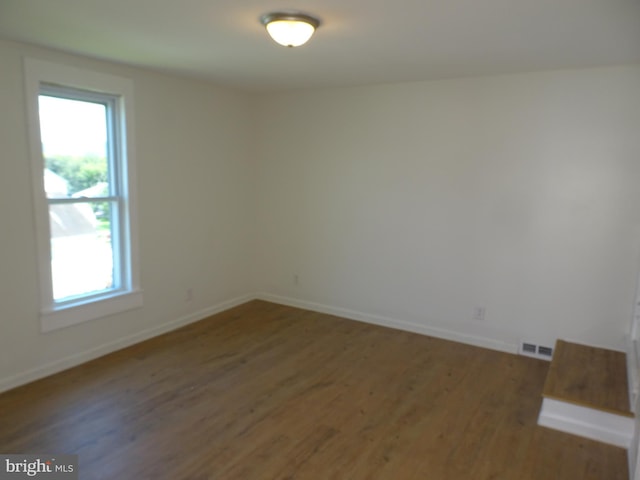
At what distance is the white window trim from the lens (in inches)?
125

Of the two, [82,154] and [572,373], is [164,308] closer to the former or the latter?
[82,154]

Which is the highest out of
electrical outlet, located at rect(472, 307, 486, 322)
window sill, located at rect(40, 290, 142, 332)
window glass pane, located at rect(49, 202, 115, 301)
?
window glass pane, located at rect(49, 202, 115, 301)

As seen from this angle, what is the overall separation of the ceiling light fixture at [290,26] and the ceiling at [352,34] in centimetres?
7

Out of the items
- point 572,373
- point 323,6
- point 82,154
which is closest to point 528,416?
point 572,373

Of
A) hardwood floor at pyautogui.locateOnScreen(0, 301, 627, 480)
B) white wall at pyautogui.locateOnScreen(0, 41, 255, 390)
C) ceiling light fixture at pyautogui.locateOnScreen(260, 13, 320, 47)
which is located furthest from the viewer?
white wall at pyautogui.locateOnScreen(0, 41, 255, 390)

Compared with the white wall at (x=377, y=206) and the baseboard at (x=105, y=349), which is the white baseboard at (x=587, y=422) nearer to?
the white wall at (x=377, y=206)

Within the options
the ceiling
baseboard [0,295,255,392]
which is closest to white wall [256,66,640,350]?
the ceiling

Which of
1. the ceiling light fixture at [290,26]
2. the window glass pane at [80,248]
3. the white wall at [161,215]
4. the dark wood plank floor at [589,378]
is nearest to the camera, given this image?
the ceiling light fixture at [290,26]

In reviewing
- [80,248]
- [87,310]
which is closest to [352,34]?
[80,248]

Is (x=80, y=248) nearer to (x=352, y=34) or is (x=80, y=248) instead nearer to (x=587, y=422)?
(x=352, y=34)

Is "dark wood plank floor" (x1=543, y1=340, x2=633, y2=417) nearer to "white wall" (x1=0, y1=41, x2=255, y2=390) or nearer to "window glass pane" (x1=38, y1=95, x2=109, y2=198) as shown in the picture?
"white wall" (x1=0, y1=41, x2=255, y2=390)

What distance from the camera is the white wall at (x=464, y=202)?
11.6 feet
